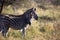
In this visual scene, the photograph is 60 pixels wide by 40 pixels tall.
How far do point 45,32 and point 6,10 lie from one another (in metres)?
3.63

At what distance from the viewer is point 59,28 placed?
12.3 metres

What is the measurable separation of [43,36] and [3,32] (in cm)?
236

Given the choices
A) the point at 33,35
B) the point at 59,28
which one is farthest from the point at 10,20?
the point at 59,28

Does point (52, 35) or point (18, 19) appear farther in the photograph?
point (52, 35)

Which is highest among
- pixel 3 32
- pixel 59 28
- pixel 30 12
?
pixel 30 12

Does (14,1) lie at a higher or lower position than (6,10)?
higher

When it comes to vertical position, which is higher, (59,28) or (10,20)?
(10,20)

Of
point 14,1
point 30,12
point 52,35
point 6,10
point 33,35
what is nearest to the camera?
point 30,12

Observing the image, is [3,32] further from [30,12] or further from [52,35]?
[52,35]

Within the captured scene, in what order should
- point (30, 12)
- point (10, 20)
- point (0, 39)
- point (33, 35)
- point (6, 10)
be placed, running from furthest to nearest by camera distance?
1. point (6, 10)
2. point (33, 35)
3. point (30, 12)
4. point (10, 20)
5. point (0, 39)

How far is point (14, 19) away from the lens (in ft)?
29.6

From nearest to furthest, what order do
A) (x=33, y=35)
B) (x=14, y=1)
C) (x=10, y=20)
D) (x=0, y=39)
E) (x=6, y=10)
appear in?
(x=0, y=39), (x=10, y=20), (x=33, y=35), (x=14, y=1), (x=6, y=10)

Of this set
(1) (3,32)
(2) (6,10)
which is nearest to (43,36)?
(1) (3,32)

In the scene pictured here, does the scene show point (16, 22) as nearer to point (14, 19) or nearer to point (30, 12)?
point (14, 19)
